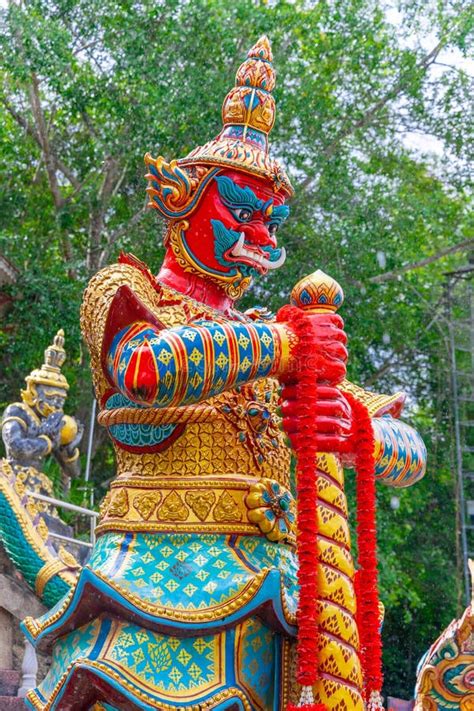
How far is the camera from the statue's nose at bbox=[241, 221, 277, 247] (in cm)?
429

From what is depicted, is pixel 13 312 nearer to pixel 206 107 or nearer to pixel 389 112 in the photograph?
pixel 206 107

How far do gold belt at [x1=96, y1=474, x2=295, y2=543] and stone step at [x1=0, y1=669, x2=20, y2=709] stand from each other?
93.9 inches

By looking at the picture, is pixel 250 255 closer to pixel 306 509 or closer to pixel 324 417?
pixel 324 417

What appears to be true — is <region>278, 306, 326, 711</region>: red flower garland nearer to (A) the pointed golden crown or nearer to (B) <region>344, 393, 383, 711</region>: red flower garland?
(B) <region>344, 393, 383, 711</region>: red flower garland

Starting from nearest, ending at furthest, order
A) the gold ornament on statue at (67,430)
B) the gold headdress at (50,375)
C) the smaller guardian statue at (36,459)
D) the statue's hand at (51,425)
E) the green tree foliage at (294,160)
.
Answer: the smaller guardian statue at (36,459) → the gold headdress at (50,375) → the statue's hand at (51,425) → the gold ornament on statue at (67,430) → the green tree foliage at (294,160)

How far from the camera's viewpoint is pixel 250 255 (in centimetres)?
428

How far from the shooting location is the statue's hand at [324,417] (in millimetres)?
3838

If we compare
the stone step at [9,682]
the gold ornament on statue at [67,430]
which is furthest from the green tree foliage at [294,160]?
the stone step at [9,682]

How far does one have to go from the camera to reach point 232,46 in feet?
40.1

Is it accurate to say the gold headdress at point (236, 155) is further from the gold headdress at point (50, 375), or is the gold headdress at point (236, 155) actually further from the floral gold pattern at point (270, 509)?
the gold headdress at point (50, 375)

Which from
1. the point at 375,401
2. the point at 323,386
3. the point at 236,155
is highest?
the point at 236,155

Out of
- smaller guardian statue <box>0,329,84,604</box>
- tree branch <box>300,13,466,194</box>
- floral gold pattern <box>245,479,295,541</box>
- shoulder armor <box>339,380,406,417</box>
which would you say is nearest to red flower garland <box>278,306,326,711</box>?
floral gold pattern <box>245,479,295,541</box>

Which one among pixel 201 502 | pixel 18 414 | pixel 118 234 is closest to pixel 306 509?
pixel 201 502

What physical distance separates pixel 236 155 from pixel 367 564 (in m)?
1.55
